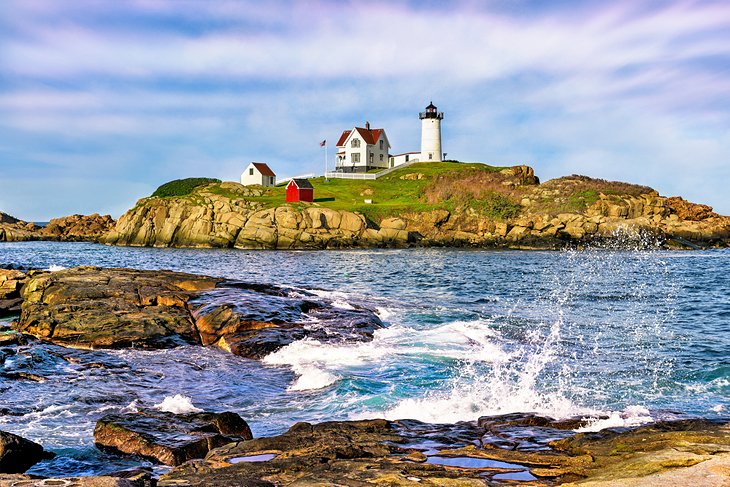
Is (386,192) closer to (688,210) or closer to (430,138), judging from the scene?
(430,138)

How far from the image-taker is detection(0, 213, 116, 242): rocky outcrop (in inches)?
4609

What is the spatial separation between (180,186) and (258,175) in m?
23.5

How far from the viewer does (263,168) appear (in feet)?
392

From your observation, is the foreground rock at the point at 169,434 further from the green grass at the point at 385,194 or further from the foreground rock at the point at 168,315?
the green grass at the point at 385,194

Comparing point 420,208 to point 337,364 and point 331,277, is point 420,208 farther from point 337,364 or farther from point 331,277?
point 337,364

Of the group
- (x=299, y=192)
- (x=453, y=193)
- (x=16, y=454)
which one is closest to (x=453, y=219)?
(x=453, y=193)

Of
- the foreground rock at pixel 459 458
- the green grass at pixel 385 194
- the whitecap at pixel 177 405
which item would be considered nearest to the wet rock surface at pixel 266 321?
the whitecap at pixel 177 405

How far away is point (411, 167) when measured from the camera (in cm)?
12938

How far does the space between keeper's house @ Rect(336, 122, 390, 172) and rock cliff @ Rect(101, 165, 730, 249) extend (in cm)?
3481

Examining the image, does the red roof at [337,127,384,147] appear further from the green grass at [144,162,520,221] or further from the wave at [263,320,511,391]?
Result: the wave at [263,320,511,391]

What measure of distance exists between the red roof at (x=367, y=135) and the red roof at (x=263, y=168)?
60.8ft

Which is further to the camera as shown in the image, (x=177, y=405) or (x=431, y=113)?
(x=431, y=113)

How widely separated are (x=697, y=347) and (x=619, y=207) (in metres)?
68.1

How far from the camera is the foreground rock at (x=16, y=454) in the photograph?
9516 mm
